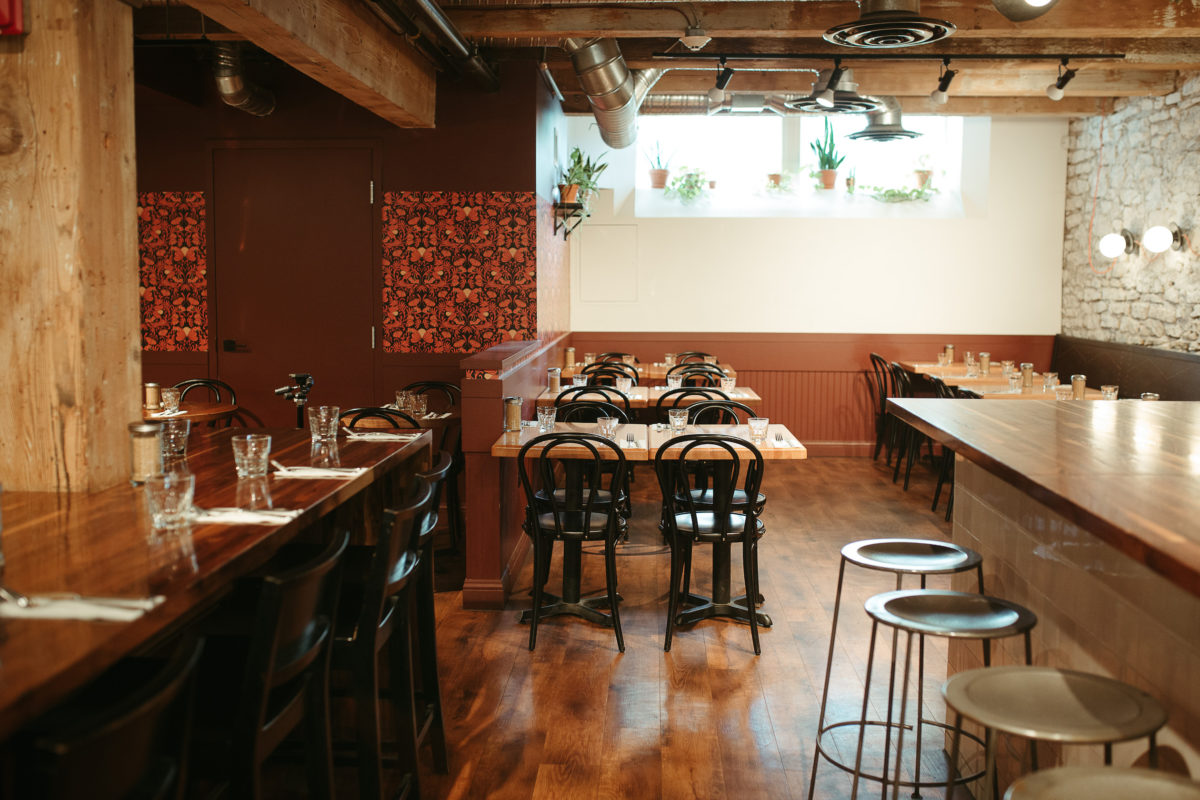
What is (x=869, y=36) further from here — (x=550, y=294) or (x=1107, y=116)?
(x=1107, y=116)

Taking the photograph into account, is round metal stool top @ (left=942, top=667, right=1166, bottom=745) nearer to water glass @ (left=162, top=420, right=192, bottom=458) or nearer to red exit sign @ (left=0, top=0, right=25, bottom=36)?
water glass @ (left=162, top=420, right=192, bottom=458)

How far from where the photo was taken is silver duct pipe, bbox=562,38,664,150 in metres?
6.22

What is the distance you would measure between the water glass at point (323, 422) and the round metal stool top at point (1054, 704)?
235 cm

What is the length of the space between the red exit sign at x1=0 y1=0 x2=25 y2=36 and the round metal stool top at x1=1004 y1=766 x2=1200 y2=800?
284cm

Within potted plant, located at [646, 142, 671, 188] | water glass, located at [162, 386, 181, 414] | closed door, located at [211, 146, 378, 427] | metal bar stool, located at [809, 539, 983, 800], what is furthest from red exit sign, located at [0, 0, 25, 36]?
potted plant, located at [646, 142, 671, 188]

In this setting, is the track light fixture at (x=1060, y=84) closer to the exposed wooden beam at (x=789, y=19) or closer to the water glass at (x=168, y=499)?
the exposed wooden beam at (x=789, y=19)

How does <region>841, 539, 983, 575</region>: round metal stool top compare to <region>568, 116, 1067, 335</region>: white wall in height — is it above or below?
below

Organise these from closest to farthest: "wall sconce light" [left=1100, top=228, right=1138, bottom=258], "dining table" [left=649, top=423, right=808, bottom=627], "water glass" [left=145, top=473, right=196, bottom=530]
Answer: "water glass" [left=145, top=473, right=196, bottom=530]
"dining table" [left=649, top=423, right=808, bottom=627]
"wall sconce light" [left=1100, top=228, right=1138, bottom=258]

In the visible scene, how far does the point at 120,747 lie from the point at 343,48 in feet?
13.2

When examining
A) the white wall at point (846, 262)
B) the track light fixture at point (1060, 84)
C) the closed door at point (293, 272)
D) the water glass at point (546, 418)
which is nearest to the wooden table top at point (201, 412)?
the closed door at point (293, 272)

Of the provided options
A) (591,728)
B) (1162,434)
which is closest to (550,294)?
(591,728)

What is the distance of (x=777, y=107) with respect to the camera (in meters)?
8.16

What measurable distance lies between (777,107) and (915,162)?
2446mm

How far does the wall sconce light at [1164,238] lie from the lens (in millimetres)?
7188
